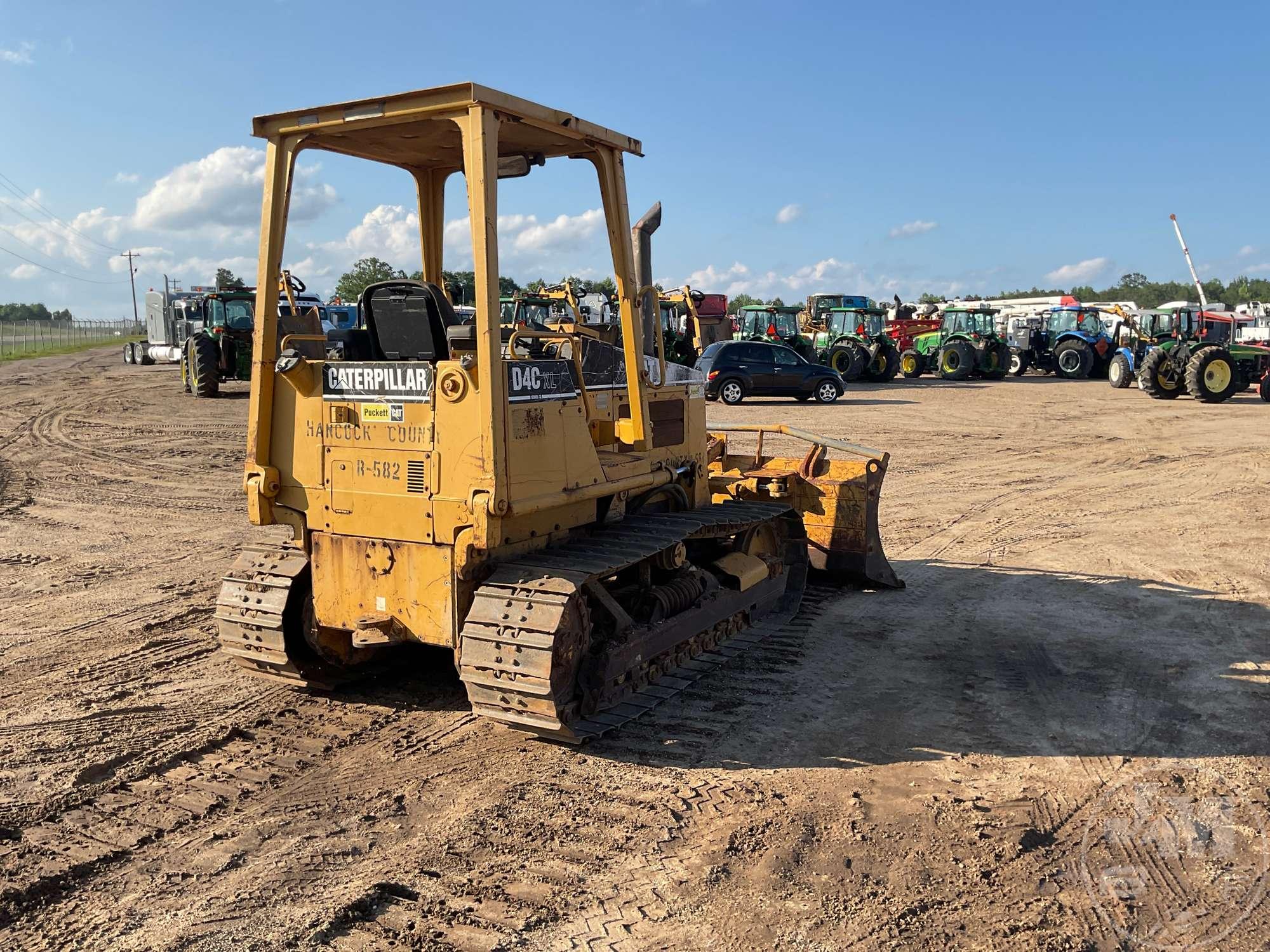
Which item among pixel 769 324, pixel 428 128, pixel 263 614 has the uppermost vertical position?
pixel 428 128

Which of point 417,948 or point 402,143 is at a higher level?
point 402,143

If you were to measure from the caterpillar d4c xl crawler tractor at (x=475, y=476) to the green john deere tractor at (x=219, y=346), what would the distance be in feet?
58.2

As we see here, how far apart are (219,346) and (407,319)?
20.0 meters

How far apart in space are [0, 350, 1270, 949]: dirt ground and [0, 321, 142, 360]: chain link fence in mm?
43750

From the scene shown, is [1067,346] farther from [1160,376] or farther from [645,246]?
[645,246]

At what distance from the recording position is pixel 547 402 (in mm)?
5426

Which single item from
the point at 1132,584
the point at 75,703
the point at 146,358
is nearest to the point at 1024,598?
the point at 1132,584

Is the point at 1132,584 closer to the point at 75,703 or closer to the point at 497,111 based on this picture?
the point at 497,111

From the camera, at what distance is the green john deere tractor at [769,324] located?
32.2 metres

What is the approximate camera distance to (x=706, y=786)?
492cm

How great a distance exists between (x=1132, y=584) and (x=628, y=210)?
560 cm

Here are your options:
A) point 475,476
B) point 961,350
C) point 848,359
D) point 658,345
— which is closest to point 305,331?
point 475,476

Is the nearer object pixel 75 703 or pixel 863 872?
pixel 863 872

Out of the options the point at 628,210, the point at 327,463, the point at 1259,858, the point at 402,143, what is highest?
the point at 402,143
